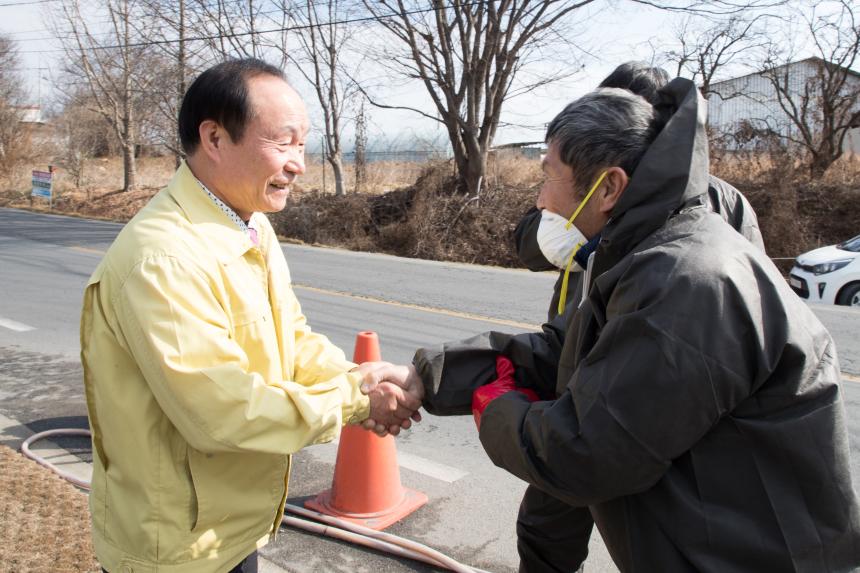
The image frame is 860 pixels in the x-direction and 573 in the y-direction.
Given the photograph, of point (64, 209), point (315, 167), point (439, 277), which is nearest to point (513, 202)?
point (439, 277)

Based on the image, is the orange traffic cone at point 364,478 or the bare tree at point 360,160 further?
the bare tree at point 360,160

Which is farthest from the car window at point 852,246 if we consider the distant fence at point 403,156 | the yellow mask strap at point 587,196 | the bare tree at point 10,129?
the bare tree at point 10,129

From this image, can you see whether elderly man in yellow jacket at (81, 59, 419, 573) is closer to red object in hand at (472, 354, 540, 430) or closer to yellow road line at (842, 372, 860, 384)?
red object in hand at (472, 354, 540, 430)

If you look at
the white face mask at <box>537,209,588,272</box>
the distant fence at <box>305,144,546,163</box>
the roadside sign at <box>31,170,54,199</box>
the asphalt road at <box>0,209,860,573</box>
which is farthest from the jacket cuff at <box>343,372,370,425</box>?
the roadside sign at <box>31,170,54,199</box>

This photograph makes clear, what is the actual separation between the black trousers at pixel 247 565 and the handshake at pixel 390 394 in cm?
62

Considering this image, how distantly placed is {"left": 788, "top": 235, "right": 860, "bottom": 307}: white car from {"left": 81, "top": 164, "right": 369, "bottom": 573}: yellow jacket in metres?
10.5

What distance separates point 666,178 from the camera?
1.80 metres

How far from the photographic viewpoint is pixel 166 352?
179 centimetres

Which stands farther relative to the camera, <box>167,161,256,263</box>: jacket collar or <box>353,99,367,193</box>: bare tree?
<box>353,99,367,193</box>: bare tree

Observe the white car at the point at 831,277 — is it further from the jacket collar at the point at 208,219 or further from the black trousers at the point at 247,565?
the jacket collar at the point at 208,219

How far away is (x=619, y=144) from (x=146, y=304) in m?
1.28

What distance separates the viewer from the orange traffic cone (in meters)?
3.84

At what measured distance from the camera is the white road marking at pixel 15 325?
26.3ft

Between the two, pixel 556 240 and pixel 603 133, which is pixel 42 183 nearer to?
pixel 556 240
